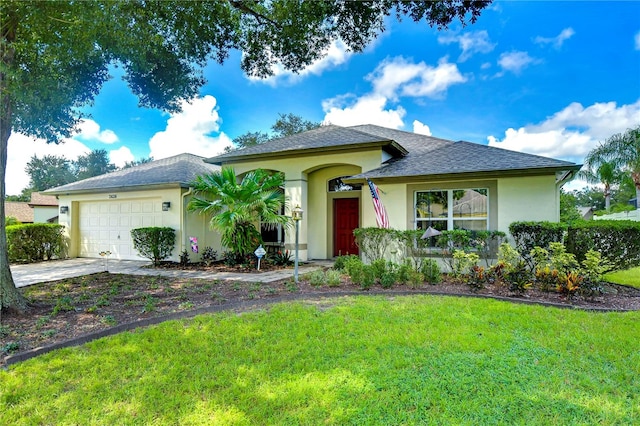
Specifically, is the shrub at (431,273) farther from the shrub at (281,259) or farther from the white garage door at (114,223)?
the white garage door at (114,223)

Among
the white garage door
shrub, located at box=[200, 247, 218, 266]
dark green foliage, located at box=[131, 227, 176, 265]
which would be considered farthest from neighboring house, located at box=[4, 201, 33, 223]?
shrub, located at box=[200, 247, 218, 266]

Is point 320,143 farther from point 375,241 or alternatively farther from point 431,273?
point 431,273

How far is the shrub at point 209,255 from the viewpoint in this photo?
11.8 meters

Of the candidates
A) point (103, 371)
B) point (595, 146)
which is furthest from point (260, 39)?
point (595, 146)

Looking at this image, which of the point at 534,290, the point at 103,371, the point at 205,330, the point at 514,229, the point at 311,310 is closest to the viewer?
the point at 103,371

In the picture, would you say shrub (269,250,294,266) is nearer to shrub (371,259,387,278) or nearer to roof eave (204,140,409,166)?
roof eave (204,140,409,166)

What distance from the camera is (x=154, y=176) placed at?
42.2ft

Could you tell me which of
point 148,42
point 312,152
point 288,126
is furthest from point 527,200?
point 288,126

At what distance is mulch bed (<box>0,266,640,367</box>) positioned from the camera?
4.54m

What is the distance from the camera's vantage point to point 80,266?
1105 centimetres

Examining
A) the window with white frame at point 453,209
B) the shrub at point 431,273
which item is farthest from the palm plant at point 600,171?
the shrub at point 431,273

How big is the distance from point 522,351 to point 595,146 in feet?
83.6

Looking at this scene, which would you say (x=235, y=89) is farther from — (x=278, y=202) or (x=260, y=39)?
(x=278, y=202)

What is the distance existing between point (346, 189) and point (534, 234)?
21.6 ft
